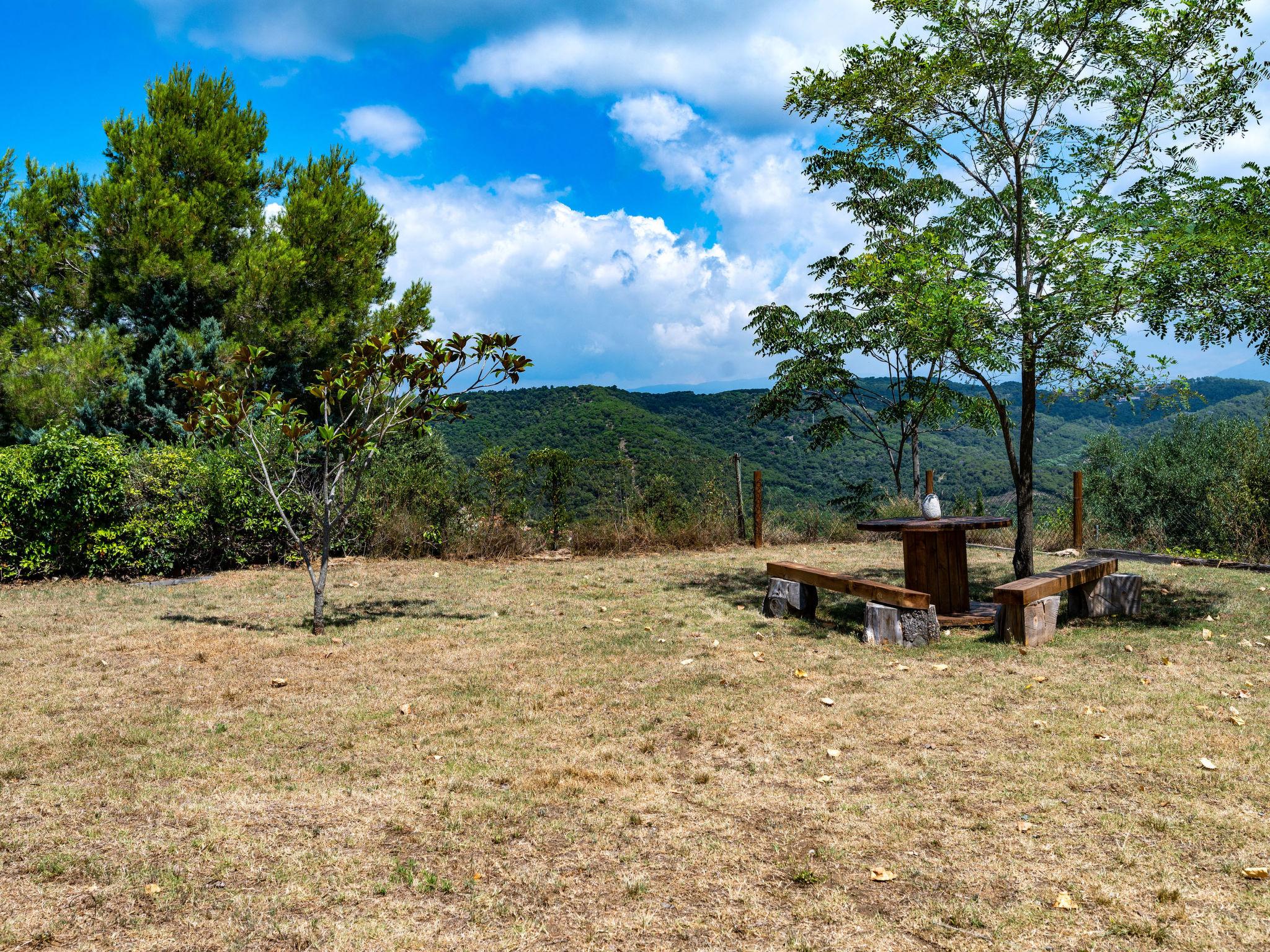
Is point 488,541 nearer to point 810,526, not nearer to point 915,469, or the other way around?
point 810,526

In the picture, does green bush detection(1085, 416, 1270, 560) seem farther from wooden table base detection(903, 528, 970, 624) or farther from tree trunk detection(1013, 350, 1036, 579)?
wooden table base detection(903, 528, 970, 624)

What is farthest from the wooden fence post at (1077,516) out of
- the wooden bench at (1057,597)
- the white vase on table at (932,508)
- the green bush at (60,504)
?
the green bush at (60,504)

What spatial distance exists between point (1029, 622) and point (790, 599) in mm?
2021

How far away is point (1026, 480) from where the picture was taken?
818 cm

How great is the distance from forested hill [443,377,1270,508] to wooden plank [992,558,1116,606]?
54.1ft

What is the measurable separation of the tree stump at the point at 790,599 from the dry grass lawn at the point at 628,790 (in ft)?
2.37

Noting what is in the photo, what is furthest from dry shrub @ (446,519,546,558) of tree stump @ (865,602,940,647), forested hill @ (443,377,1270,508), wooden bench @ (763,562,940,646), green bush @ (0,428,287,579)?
forested hill @ (443,377,1270,508)

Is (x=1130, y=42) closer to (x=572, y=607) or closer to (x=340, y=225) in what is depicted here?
(x=572, y=607)

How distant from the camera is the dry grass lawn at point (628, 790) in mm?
2523

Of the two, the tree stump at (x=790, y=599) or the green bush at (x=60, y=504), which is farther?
the green bush at (x=60, y=504)

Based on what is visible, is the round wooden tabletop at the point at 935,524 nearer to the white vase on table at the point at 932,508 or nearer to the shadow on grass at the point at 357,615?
the white vase on table at the point at 932,508

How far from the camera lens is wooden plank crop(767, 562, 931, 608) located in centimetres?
617

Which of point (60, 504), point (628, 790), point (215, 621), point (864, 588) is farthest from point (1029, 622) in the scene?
point (60, 504)

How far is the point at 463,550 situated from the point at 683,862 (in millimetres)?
9203
